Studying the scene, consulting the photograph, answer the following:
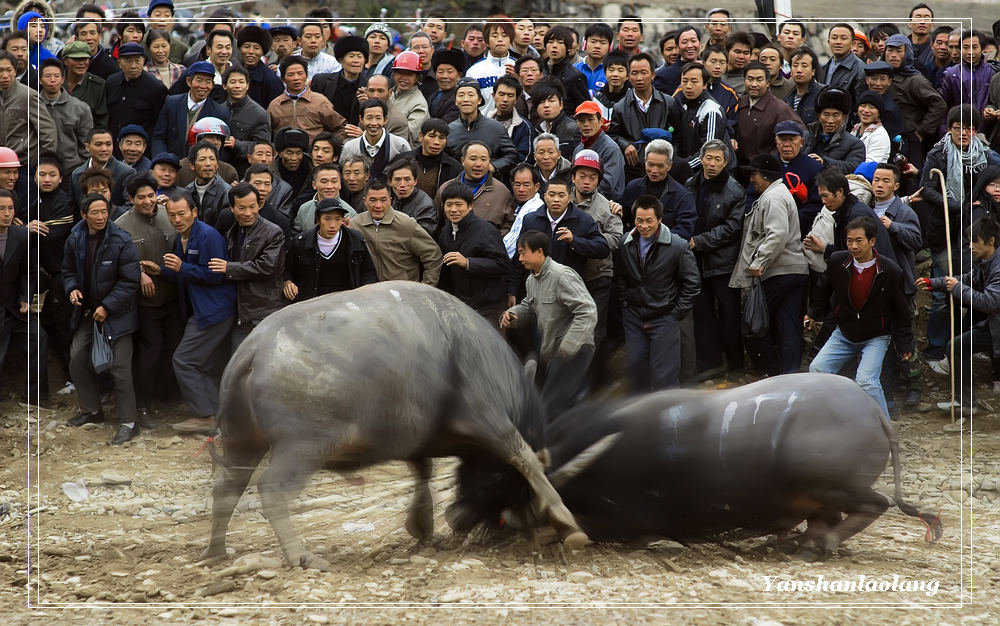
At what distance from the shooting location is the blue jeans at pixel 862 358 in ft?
25.3

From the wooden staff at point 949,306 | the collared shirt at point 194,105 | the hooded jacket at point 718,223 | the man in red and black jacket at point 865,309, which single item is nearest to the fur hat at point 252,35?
the collared shirt at point 194,105

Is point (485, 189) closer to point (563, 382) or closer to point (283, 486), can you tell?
point (563, 382)

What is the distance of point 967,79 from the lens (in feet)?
31.7

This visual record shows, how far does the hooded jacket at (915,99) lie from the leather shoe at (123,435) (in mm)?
6618

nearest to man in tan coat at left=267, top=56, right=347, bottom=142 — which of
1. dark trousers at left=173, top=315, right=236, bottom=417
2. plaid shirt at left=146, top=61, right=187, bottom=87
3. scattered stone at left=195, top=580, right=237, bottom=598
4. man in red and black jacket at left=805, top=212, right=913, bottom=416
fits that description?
plaid shirt at left=146, top=61, right=187, bottom=87

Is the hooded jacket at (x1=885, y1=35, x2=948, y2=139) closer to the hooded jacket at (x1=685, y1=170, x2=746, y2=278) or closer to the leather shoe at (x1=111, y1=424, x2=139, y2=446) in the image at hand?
the hooded jacket at (x1=685, y1=170, x2=746, y2=278)

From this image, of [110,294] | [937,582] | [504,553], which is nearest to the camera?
[937,582]

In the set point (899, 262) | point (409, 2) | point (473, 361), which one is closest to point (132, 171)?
point (473, 361)

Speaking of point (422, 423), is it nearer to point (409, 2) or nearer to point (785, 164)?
point (785, 164)

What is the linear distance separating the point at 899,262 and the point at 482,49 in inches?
176

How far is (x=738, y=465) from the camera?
5.75 meters

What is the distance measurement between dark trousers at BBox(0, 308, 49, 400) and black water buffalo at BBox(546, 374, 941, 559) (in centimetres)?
451

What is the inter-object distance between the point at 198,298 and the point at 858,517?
4.66 metres

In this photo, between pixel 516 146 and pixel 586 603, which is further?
pixel 516 146
